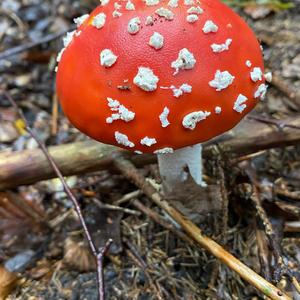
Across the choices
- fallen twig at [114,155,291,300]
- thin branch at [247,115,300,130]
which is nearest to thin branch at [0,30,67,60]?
fallen twig at [114,155,291,300]

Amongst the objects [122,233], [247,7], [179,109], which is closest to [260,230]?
[122,233]

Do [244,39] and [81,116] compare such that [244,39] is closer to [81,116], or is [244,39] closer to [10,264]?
[81,116]

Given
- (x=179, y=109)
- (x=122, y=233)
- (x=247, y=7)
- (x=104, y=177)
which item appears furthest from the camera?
(x=247, y=7)

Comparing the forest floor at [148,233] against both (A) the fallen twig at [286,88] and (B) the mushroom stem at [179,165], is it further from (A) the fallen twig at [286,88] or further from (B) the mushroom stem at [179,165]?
(B) the mushroom stem at [179,165]

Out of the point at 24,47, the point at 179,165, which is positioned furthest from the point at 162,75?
the point at 24,47

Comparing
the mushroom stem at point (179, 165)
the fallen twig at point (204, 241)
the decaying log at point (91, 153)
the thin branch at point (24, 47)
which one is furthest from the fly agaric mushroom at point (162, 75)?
the thin branch at point (24, 47)

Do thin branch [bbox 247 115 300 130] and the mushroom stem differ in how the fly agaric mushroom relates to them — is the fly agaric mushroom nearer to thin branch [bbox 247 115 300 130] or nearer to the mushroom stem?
the mushroom stem
